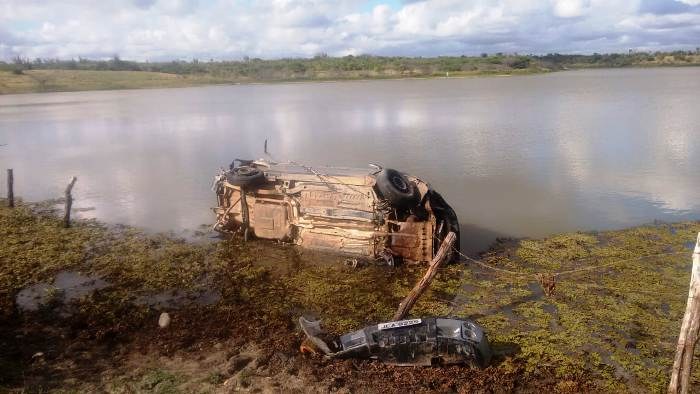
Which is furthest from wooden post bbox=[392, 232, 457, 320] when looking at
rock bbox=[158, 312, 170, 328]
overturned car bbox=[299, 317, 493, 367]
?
rock bbox=[158, 312, 170, 328]

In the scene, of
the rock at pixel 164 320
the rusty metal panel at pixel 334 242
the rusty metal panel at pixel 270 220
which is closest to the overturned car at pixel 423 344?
the rock at pixel 164 320

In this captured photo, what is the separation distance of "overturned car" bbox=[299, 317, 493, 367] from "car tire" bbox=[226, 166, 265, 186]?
22.3 feet

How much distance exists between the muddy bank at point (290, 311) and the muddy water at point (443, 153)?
2.19 metres

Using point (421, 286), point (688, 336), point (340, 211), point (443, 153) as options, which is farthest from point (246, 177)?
point (443, 153)

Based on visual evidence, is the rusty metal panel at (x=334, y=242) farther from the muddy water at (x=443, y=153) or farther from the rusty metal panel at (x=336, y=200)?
the muddy water at (x=443, y=153)

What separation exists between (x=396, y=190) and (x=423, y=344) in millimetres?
4825

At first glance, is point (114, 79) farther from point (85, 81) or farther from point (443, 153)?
point (443, 153)

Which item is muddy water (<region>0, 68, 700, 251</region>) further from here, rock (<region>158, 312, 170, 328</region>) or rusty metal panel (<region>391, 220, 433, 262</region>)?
rock (<region>158, 312, 170, 328</region>)

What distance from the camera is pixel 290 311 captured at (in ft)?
32.7

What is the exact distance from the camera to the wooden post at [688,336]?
634 centimetres

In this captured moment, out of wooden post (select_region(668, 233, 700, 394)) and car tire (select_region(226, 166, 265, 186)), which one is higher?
car tire (select_region(226, 166, 265, 186))

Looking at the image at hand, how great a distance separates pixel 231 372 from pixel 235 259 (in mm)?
5464

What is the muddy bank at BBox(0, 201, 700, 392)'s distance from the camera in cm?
750

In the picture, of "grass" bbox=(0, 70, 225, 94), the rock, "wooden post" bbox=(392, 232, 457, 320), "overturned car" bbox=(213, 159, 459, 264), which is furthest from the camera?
"grass" bbox=(0, 70, 225, 94)
